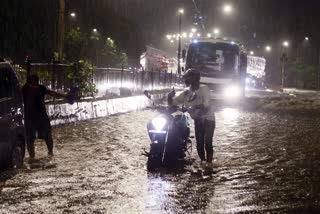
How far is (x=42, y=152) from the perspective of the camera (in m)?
12.1

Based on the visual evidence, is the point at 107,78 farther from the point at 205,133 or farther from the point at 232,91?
the point at 205,133

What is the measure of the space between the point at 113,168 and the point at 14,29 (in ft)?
203

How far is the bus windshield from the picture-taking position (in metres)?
32.9

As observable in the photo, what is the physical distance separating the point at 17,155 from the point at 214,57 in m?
24.0

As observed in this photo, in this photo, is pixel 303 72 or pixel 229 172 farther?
pixel 303 72

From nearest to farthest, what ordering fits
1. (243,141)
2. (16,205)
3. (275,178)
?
1. (16,205)
2. (275,178)
3. (243,141)

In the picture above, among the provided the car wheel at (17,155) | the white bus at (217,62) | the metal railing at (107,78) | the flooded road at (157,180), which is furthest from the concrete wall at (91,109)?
the white bus at (217,62)

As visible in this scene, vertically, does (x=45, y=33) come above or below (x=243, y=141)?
above

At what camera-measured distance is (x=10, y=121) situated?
9.52m

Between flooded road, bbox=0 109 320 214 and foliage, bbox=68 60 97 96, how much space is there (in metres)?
6.50

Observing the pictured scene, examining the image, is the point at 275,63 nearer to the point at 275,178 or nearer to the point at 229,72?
the point at 229,72

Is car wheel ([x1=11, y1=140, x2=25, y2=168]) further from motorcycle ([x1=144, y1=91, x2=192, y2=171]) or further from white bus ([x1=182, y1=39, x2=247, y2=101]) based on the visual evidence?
white bus ([x1=182, y1=39, x2=247, y2=101])

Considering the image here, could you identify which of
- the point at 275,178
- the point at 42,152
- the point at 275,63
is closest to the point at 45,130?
the point at 42,152

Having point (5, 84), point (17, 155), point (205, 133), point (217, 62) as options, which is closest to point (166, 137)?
point (205, 133)
